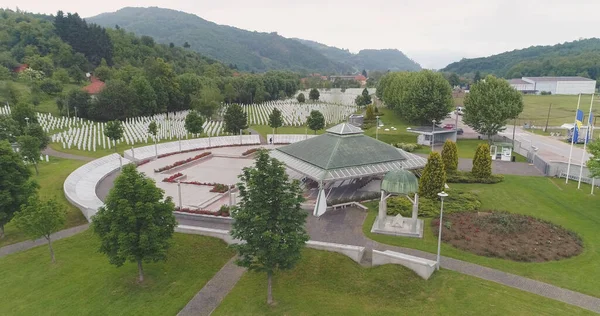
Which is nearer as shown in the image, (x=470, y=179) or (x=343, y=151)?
(x=343, y=151)

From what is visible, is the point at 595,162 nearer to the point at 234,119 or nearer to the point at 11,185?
the point at 11,185

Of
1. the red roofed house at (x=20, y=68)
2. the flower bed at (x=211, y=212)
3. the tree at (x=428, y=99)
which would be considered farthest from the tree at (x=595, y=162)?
the red roofed house at (x=20, y=68)

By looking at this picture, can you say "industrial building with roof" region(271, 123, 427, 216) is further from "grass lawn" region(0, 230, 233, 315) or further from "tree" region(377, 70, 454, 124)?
"tree" region(377, 70, 454, 124)

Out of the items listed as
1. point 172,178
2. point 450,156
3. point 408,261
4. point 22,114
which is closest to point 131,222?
point 408,261

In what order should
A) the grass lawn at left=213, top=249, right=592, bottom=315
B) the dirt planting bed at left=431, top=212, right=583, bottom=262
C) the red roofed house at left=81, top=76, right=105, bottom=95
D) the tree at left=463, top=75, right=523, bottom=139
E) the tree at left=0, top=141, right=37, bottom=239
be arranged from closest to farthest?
the grass lawn at left=213, top=249, right=592, bottom=315, the dirt planting bed at left=431, top=212, right=583, bottom=262, the tree at left=0, top=141, right=37, bottom=239, the tree at left=463, top=75, right=523, bottom=139, the red roofed house at left=81, top=76, right=105, bottom=95

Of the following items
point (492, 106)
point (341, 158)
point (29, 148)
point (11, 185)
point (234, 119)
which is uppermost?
point (492, 106)

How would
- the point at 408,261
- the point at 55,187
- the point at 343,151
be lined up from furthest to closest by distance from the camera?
the point at 55,187 → the point at 343,151 → the point at 408,261

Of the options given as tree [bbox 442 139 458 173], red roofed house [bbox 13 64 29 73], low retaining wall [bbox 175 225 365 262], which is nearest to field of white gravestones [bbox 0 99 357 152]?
low retaining wall [bbox 175 225 365 262]
